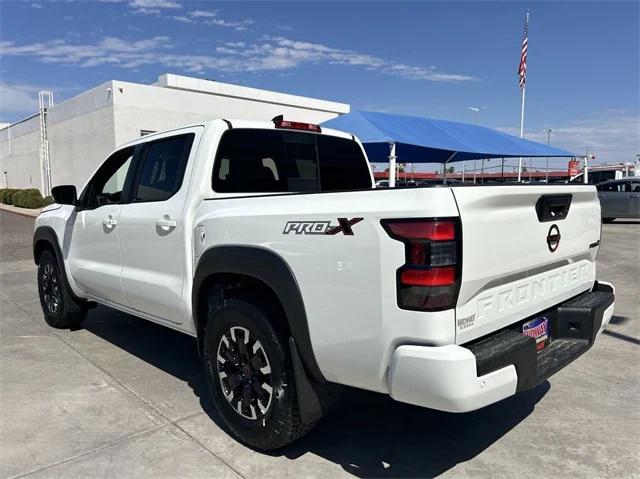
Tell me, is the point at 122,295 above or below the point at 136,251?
below

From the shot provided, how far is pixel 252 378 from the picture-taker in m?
3.11

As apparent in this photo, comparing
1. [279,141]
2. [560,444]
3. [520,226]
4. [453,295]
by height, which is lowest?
[560,444]

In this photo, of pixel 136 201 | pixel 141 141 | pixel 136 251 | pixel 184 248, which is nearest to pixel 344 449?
pixel 184 248

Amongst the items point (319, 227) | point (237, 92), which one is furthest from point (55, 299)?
point (237, 92)

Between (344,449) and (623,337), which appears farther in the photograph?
(623,337)

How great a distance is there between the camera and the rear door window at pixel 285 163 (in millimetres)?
Answer: 3748

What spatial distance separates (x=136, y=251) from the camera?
13.3 feet

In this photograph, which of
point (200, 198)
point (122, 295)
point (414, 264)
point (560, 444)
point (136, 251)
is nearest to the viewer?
point (414, 264)

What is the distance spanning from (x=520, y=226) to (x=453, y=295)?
0.63 m

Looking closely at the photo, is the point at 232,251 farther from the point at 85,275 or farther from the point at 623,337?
the point at 623,337

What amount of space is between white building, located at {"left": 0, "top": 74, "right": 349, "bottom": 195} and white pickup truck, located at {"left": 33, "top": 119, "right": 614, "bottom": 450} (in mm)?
16895

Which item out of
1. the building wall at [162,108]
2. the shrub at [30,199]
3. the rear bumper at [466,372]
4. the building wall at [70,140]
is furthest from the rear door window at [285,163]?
the shrub at [30,199]

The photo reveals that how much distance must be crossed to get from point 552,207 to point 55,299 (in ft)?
16.4

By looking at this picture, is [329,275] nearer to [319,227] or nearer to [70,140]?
[319,227]
